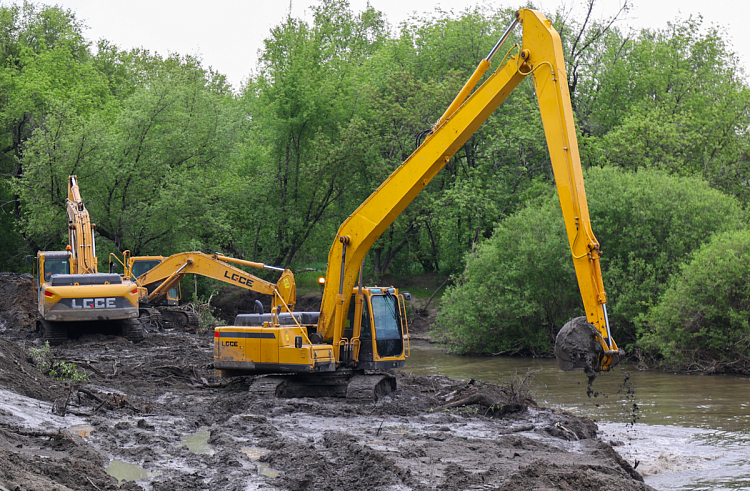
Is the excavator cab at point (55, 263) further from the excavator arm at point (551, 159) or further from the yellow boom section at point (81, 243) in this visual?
the excavator arm at point (551, 159)

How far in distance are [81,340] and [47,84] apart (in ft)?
64.0

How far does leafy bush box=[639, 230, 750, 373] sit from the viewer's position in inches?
714

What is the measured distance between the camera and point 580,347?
8.45 m

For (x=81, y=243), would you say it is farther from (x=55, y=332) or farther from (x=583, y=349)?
(x=583, y=349)

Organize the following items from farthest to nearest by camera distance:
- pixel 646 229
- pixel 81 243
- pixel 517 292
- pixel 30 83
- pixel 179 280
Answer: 1. pixel 30 83
2. pixel 517 292
3. pixel 179 280
4. pixel 646 229
5. pixel 81 243

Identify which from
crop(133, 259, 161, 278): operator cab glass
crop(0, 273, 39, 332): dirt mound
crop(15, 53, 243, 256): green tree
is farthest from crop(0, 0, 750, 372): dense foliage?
crop(133, 259, 161, 278): operator cab glass

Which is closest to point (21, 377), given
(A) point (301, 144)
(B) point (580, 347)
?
(B) point (580, 347)

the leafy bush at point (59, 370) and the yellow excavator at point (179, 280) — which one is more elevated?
the yellow excavator at point (179, 280)

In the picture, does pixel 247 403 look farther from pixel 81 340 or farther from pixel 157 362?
pixel 81 340

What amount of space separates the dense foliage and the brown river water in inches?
199

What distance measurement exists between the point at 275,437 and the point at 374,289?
3.88 metres

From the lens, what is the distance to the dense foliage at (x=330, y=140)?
2922cm

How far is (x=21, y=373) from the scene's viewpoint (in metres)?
11.5

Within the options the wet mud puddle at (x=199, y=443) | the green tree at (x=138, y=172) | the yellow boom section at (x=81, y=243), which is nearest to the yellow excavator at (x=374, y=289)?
the wet mud puddle at (x=199, y=443)
